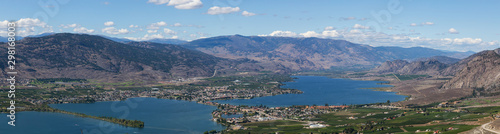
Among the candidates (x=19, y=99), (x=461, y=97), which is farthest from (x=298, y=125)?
(x=19, y=99)

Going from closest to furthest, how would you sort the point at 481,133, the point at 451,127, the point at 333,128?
the point at 481,133, the point at 451,127, the point at 333,128

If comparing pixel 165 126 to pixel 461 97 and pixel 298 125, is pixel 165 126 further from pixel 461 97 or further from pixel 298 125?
pixel 461 97

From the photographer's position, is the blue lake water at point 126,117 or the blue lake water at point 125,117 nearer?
the blue lake water at point 125,117

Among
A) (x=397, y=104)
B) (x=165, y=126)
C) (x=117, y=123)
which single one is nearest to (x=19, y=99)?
(x=117, y=123)

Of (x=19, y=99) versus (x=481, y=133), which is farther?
(x=19, y=99)

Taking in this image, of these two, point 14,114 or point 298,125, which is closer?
point 298,125

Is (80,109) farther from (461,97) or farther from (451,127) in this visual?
(461,97)

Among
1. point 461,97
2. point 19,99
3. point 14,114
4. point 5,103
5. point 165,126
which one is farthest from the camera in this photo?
point 461,97

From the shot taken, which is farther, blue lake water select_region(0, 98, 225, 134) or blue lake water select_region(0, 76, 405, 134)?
A: blue lake water select_region(0, 76, 405, 134)

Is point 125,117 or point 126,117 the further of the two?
point 125,117

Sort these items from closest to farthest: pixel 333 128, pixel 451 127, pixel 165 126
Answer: pixel 451 127 → pixel 333 128 → pixel 165 126
